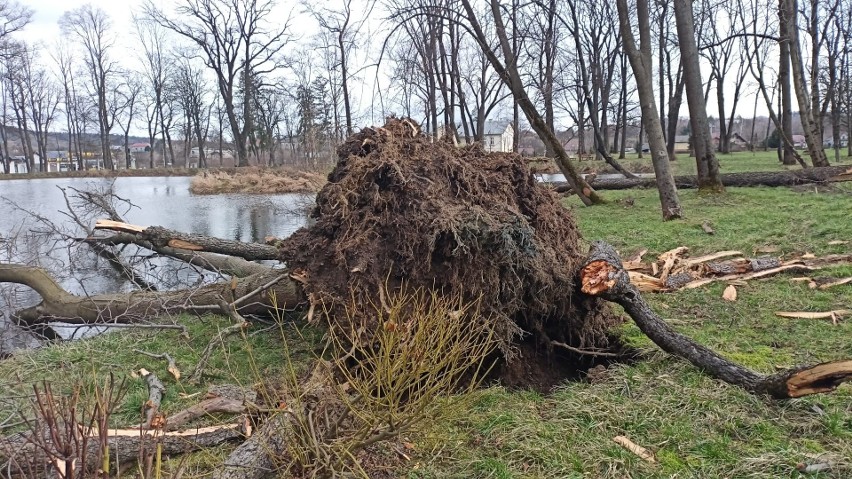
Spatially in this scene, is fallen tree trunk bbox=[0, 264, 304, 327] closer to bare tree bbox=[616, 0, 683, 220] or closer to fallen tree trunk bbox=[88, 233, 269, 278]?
fallen tree trunk bbox=[88, 233, 269, 278]

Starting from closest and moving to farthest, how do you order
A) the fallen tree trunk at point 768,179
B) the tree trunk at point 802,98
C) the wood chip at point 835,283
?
the wood chip at point 835,283 < the fallen tree trunk at point 768,179 < the tree trunk at point 802,98

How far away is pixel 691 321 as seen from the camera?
16.4 feet

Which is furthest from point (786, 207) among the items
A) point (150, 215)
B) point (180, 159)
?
point (180, 159)

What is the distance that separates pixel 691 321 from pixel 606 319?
0.84 m

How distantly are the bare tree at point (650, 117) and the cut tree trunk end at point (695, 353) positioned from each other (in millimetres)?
5384

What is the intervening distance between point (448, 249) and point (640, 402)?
1754 millimetres

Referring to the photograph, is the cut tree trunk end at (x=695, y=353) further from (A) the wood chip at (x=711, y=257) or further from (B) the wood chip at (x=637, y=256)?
(B) the wood chip at (x=637, y=256)

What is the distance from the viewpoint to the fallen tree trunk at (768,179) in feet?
37.6

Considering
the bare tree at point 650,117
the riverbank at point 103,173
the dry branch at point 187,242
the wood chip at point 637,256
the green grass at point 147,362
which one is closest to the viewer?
the green grass at point 147,362

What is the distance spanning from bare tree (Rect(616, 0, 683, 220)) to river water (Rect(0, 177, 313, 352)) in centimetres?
797

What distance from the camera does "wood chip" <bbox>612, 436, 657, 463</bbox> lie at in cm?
291

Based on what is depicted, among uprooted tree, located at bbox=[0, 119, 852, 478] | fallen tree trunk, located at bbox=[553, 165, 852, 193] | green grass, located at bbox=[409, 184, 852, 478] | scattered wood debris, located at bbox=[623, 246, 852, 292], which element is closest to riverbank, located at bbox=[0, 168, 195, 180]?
fallen tree trunk, located at bbox=[553, 165, 852, 193]

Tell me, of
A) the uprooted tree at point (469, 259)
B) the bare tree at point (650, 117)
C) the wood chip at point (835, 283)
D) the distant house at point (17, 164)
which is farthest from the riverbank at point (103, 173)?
the wood chip at point (835, 283)

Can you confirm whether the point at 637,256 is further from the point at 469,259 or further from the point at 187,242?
the point at 187,242
